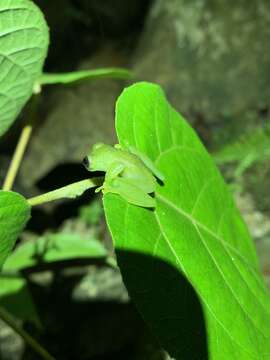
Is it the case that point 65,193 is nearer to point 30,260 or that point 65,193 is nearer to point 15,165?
point 15,165

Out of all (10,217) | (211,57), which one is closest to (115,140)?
(211,57)

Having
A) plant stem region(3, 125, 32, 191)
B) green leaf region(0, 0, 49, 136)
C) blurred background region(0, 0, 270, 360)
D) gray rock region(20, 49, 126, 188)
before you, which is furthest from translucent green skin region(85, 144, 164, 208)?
gray rock region(20, 49, 126, 188)

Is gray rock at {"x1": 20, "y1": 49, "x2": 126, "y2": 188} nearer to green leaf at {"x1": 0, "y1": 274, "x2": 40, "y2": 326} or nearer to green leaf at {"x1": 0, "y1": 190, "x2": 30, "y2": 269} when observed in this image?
green leaf at {"x1": 0, "y1": 274, "x2": 40, "y2": 326}

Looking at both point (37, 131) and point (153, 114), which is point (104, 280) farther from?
point (153, 114)

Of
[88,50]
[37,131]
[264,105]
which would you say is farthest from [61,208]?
[88,50]

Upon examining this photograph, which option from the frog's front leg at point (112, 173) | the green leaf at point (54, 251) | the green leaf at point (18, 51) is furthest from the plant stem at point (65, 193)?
the green leaf at point (54, 251)
